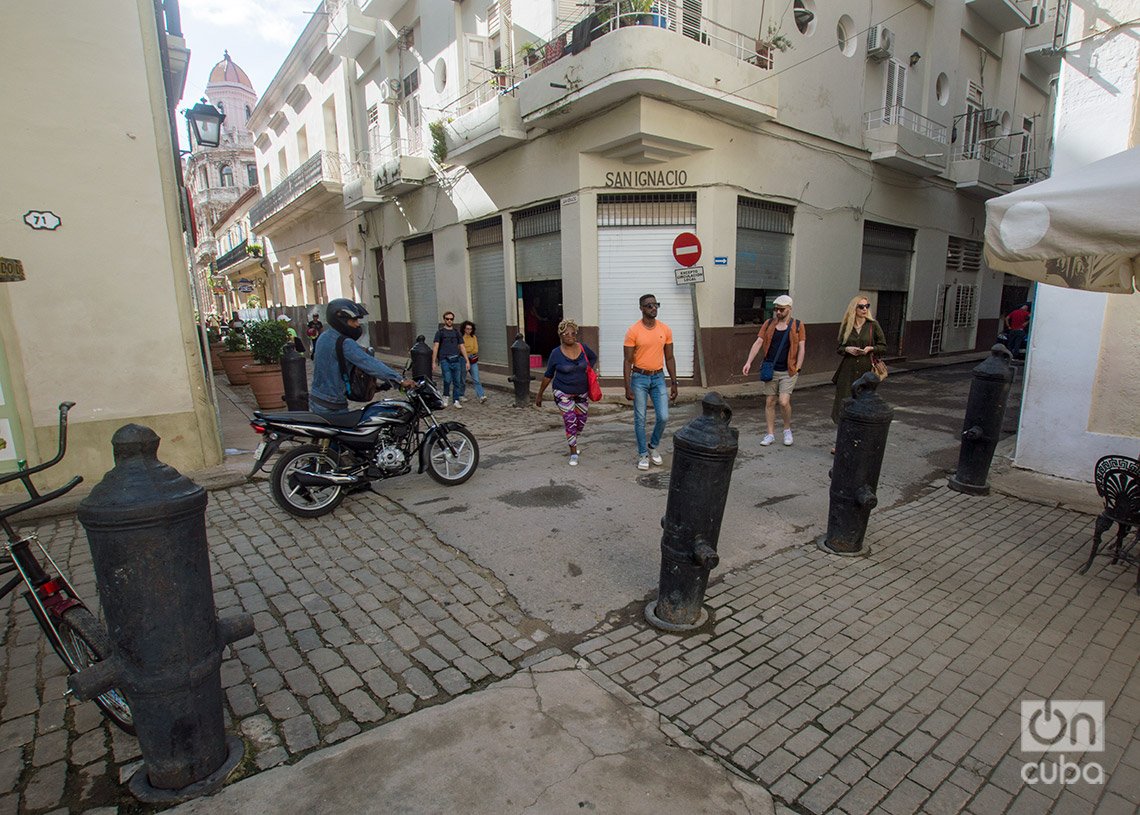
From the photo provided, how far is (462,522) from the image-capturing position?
15.8 ft

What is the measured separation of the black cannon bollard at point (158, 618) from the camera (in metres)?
1.95

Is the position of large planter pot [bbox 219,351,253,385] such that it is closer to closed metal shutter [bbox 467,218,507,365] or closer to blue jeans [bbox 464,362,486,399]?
blue jeans [bbox 464,362,486,399]

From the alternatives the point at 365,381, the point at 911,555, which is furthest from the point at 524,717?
the point at 365,381

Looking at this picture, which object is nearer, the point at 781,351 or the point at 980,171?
the point at 781,351

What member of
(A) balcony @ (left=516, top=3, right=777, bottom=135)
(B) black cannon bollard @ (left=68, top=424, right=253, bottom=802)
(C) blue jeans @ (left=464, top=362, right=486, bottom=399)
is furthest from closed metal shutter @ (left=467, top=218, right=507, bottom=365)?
(B) black cannon bollard @ (left=68, top=424, right=253, bottom=802)

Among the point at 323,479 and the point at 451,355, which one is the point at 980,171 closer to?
the point at 451,355

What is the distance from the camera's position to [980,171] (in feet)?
50.9

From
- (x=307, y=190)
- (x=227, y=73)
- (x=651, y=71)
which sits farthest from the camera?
(x=227, y=73)

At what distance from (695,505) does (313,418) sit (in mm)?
3442

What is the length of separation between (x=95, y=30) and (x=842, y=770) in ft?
25.7

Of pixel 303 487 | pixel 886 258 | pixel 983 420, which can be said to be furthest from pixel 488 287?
pixel 983 420

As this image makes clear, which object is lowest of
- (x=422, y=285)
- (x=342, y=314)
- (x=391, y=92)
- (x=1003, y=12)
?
(x=342, y=314)

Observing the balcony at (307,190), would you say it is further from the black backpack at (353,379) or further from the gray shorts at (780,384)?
the gray shorts at (780,384)

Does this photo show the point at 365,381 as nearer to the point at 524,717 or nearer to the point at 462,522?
the point at 462,522
